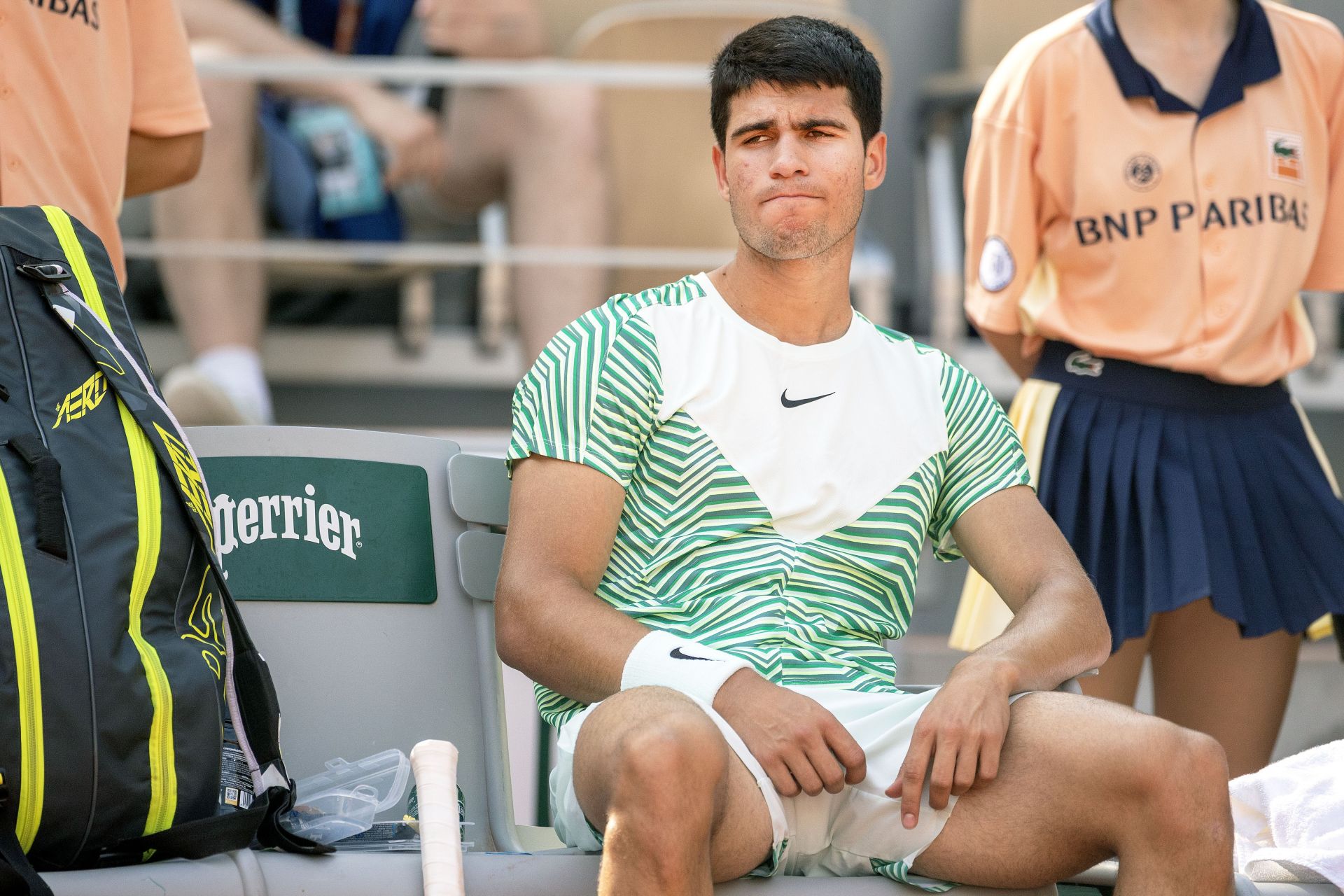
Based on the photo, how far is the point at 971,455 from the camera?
2236 mm

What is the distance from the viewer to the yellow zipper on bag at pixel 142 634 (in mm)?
1717

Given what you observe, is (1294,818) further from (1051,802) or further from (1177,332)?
(1177,332)

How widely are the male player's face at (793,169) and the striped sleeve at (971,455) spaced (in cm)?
27

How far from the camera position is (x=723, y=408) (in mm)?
2113

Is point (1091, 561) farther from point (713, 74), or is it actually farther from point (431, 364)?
point (431, 364)

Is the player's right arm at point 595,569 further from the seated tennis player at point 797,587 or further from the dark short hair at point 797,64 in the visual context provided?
the dark short hair at point 797,64

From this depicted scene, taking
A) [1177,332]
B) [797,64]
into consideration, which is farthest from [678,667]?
[1177,332]

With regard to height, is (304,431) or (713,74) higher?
(713,74)

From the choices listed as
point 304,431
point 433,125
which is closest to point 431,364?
point 433,125

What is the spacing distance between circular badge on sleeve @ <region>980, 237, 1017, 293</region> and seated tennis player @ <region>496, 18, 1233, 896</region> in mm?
391

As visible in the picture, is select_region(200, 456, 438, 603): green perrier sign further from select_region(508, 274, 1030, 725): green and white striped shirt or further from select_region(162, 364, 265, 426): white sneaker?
select_region(162, 364, 265, 426): white sneaker

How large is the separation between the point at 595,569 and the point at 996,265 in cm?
98

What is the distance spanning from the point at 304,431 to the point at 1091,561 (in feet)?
3.85

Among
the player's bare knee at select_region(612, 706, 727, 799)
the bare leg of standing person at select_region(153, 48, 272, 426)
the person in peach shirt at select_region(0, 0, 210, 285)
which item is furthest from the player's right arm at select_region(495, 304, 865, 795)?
the bare leg of standing person at select_region(153, 48, 272, 426)
